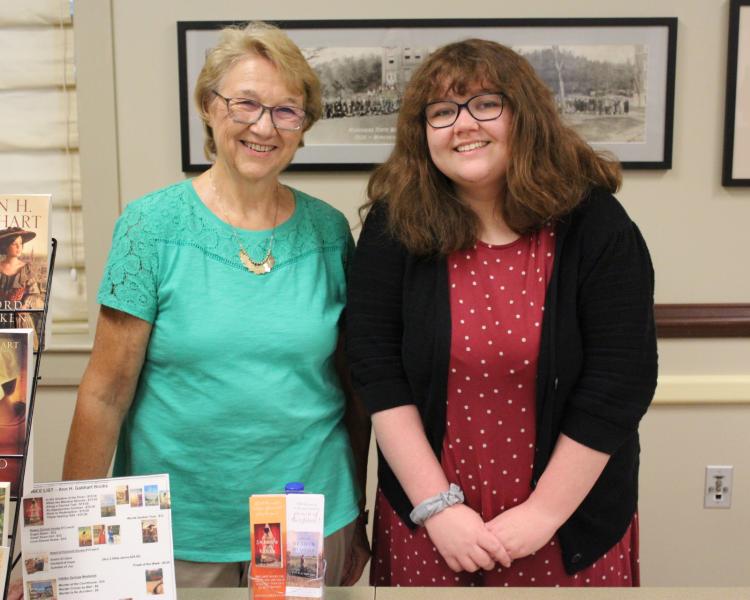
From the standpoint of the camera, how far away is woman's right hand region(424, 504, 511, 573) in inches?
54.1

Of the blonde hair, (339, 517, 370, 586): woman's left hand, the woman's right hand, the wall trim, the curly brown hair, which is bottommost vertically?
(339, 517, 370, 586): woman's left hand

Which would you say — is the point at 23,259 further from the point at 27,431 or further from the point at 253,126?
the point at 253,126

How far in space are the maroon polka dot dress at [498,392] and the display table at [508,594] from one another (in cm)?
24

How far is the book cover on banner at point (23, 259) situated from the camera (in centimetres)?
94

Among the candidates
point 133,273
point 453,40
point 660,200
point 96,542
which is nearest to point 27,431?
point 96,542

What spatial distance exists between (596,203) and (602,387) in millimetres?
329

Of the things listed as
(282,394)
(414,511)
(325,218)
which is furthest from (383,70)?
(414,511)

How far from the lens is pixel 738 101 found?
223cm

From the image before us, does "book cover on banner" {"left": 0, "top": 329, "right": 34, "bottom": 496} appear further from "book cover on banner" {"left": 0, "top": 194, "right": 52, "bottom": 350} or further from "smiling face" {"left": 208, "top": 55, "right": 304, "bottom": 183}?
"smiling face" {"left": 208, "top": 55, "right": 304, "bottom": 183}

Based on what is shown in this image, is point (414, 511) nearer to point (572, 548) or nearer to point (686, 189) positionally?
point (572, 548)

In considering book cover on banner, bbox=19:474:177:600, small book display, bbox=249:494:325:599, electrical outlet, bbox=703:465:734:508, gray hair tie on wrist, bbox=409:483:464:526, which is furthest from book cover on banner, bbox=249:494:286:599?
electrical outlet, bbox=703:465:734:508

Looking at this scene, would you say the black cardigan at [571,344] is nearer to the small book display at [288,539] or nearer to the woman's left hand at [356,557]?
the woman's left hand at [356,557]

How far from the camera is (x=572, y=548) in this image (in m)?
1.43

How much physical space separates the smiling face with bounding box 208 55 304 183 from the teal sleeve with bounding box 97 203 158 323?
202 mm
